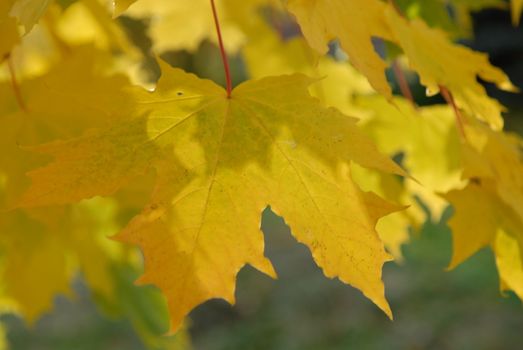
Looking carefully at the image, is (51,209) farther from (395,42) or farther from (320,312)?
(320,312)

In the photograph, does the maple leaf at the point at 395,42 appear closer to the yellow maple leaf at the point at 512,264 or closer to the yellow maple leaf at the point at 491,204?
the yellow maple leaf at the point at 491,204

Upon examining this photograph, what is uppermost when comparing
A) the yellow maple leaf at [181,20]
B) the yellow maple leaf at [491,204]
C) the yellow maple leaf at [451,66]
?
the yellow maple leaf at [451,66]

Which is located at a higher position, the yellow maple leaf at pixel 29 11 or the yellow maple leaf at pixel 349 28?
the yellow maple leaf at pixel 29 11

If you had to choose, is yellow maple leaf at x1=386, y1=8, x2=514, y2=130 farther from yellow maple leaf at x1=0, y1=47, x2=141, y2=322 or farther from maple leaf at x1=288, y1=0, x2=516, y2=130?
yellow maple leaf at x1=0, y1=47, x2=141, y2=322

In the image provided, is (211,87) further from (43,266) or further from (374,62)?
(43,266)

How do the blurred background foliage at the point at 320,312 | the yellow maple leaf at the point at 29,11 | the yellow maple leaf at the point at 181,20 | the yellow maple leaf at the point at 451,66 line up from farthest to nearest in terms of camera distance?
the blurred background foliage at the point at 320,312 < the yellow maple leaf at the point at 181,20 < the yellow maple leaf at the point at 451,66 < the yellow maple leaf at the point at 29,11

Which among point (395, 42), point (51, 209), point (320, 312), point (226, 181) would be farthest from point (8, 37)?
A: point (320, 312)

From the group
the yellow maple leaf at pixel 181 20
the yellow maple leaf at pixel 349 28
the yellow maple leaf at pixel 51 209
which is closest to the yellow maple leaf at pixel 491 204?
the yellow maple leaf at pixel 349 28
